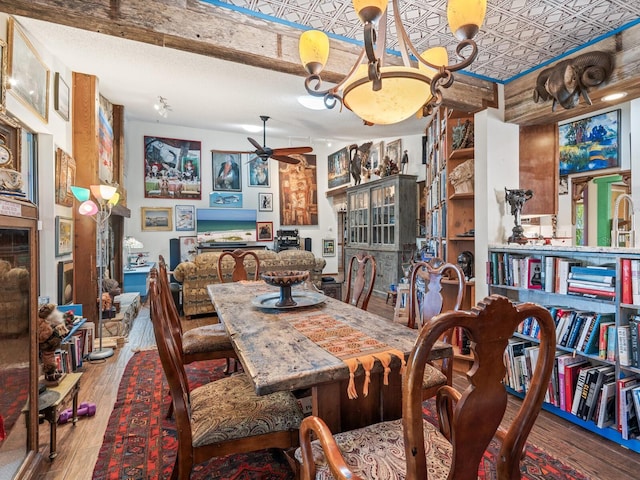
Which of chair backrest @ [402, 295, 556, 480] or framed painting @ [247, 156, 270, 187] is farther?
framed painting @ [247, 156, 270, 187]

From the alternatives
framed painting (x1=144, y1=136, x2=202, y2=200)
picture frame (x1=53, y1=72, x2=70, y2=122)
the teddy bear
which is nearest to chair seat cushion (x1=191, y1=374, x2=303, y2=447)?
the teddy bear

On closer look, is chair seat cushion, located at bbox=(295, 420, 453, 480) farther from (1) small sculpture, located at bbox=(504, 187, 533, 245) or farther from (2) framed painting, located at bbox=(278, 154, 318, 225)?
(2) framed painting, located at bbox=(278, 154, 318, 225)

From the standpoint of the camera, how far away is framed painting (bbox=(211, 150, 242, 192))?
8258 millimetres

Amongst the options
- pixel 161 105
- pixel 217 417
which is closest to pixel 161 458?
pixel 217 417

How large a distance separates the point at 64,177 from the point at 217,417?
327 centimetres

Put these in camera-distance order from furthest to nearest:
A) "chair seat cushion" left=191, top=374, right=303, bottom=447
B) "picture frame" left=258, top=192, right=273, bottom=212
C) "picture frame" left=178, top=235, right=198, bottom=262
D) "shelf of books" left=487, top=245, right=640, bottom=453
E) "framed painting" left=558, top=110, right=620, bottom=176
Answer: "picture frame" left=258, top=192, right=273, bottom=212, "picture frame" left=178, top=235, right=198, bottom=262, "framed painting" left=558, top=110, right=620, bottom=176, "shelf of books" left=487, top=245, right=640, bottom=453, "chair seat cushion" left=191, top=374, right=303, bottom=447

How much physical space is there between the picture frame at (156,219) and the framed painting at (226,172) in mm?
1281

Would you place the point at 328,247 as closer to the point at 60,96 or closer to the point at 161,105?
the point at 161,105

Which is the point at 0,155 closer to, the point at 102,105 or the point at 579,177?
the point at 102,105

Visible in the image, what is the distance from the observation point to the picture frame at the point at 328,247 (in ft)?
30.4

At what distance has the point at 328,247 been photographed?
9.30 metres

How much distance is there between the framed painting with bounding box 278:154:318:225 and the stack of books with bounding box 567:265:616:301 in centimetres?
732

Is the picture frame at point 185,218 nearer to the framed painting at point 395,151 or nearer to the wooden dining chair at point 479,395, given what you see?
the framed painting at point 395,151

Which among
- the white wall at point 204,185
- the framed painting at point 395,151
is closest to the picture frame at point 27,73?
the white wall at point 204,185
